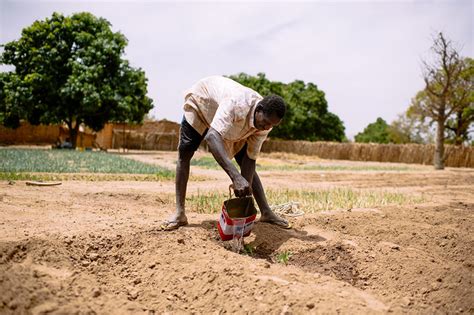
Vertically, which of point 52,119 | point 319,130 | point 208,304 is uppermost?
point 319,130

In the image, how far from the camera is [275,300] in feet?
6.86

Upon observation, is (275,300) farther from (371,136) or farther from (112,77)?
(371,136)

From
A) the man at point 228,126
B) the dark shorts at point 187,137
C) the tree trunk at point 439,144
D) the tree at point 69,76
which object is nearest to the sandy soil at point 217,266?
the man at point 228,126

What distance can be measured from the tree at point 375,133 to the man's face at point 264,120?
185 feet

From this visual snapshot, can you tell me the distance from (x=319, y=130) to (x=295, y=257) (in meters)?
41.2

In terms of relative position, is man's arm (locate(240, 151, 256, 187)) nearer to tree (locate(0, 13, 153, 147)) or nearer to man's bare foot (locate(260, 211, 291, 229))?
man's bare foot (locate(260, 211, 291, 229))

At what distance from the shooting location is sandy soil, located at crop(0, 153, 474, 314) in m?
2.04

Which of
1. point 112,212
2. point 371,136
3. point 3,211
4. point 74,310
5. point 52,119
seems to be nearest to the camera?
point 74,310

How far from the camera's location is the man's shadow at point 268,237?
3.23 metres

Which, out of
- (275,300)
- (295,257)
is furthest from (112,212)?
(275,300)

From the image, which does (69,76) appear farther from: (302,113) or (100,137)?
(302,113)

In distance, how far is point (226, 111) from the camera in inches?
112

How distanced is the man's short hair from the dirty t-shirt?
0.15m

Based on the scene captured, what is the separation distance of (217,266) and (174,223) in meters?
0.88
